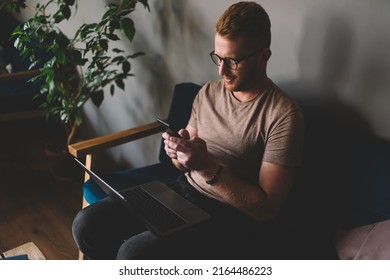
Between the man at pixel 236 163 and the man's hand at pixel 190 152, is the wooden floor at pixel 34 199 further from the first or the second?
the man's hand at pixel 190 152

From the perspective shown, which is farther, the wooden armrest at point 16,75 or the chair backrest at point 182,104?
the wooden armrest at point 16,75

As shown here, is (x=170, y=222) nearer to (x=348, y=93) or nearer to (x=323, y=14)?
(x=348, y=93)

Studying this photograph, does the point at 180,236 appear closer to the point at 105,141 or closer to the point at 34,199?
the point at 105,141

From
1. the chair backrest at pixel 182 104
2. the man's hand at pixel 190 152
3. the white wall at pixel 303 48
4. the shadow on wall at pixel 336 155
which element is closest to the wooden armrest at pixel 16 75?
the white wall at pixel 303 48

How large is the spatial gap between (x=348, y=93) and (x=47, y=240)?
1.54 metres

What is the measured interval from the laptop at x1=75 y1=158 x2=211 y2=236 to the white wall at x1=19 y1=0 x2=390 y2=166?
2.05 ft

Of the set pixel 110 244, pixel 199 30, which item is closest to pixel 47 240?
pixel 110 244

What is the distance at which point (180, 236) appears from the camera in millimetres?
1281

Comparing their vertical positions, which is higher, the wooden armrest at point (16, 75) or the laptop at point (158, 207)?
the wooden armrest at point (16, 75)

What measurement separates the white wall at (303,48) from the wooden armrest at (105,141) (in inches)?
14.1

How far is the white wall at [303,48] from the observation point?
136 centimetres

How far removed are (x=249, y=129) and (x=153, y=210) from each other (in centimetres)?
42

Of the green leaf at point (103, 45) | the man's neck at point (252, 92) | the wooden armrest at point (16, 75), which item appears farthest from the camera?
the wooden armrest at point (16, 75)

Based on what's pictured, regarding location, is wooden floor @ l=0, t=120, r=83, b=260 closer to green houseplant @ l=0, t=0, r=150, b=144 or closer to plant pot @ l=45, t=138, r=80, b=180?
plant pot @ l=45, t=138, r=80, b=180
